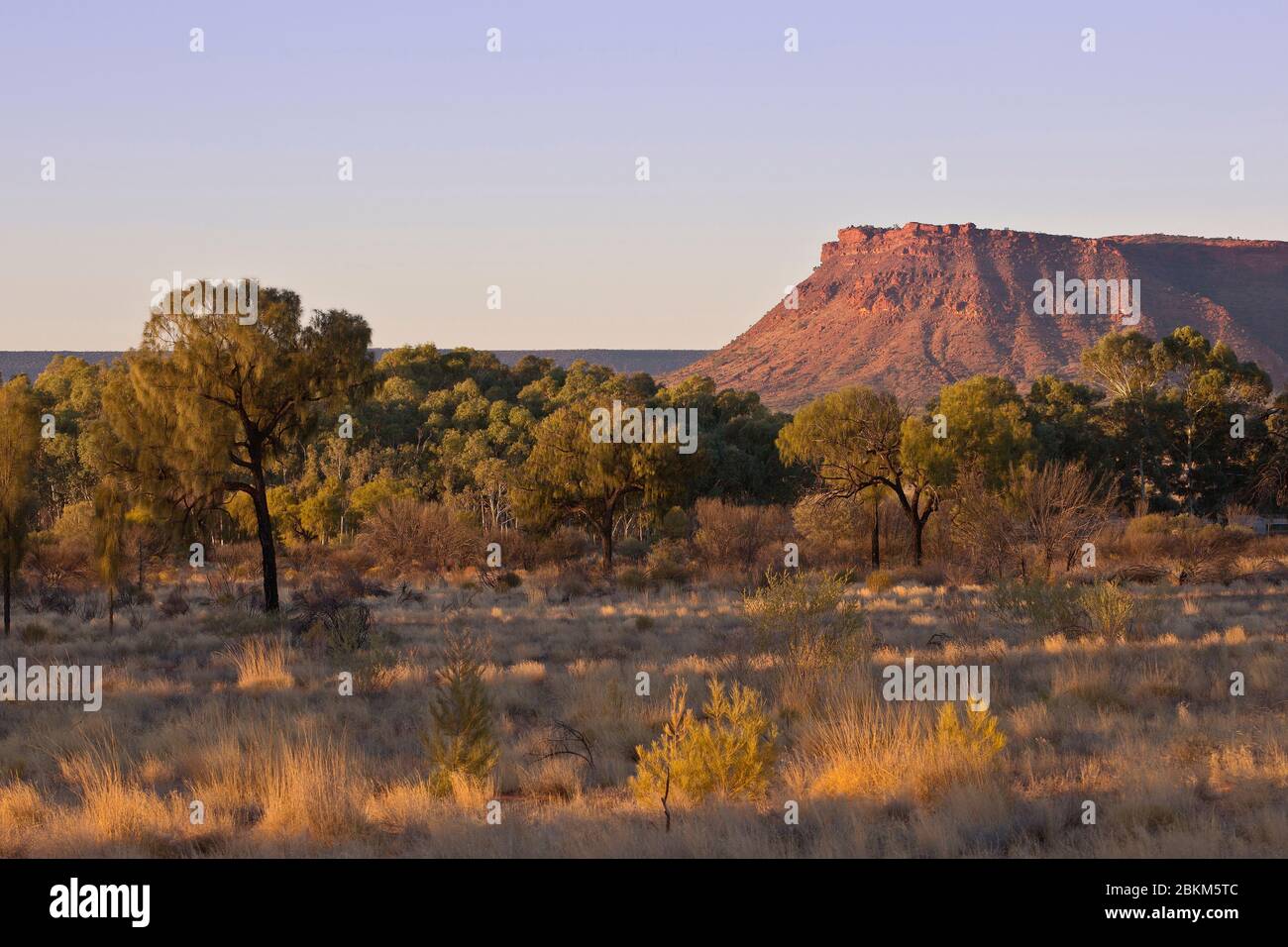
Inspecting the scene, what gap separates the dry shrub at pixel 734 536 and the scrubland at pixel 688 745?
16512 millimetres

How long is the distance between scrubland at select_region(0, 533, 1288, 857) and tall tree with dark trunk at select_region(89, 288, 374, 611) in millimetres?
3443

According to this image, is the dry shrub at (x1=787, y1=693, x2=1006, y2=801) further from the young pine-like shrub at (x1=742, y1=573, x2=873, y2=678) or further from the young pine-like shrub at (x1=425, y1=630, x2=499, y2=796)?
the young pine-like shrub at (x1=742, y1=573, x2=873, y2=678)

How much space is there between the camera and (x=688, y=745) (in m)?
8.34

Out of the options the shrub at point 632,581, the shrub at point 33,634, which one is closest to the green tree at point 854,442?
the shrub at point 632,581

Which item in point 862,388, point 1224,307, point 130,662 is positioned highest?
point 1224,307

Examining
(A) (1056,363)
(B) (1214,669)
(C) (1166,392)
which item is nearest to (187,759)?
(B) (1214,669)

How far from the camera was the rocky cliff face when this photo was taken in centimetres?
11819

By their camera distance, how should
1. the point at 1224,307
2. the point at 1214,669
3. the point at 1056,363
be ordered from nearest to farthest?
the point at 1214,669 < the point at 1056,363 < the point at 1224,307

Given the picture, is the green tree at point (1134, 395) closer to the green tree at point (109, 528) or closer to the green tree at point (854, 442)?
the green tree at point (854, 442)

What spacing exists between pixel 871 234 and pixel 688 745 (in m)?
166

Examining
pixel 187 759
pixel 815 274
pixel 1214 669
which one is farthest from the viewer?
pixel 815 274
